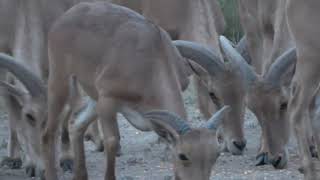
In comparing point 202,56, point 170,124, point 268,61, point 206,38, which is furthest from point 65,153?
point 170,124

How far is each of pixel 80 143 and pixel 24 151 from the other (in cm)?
124

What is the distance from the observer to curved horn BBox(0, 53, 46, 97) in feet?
37.2

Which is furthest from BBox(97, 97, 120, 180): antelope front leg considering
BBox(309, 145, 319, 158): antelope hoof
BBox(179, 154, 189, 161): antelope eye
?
BBox(309, 145, 319, 158): antelope hoof

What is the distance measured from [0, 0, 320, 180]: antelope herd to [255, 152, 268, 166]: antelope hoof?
3 cm

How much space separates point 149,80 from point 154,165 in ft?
9.42

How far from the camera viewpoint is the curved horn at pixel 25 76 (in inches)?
446

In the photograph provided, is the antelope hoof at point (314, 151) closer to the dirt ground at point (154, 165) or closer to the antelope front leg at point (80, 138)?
the dirt ground at point (154, 165)

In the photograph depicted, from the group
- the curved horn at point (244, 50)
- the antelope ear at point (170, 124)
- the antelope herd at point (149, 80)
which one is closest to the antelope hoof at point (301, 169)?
the antelope herd at point (149, 80)

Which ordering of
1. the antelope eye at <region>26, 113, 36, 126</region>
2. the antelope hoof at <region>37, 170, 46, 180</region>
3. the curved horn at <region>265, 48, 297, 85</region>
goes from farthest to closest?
the curved horn at <region>265, 48, 297, 85</region> < the antelope eye at <region>26, 113, 36, 126</region> < the antelope hoof at <region>37, 170, 46, 180</region>

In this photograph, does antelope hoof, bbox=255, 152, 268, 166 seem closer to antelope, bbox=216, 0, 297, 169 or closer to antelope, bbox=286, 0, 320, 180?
antelope, bbox=216, 0, 297, 169

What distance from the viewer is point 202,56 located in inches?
480

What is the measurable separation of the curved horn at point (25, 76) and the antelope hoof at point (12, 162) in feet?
4.81

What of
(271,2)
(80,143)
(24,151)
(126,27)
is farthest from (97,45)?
(271,2)

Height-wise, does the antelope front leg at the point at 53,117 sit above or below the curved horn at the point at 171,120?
above
